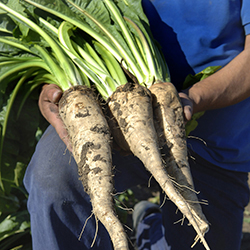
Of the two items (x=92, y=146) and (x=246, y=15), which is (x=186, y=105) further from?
(x=246, y=15)

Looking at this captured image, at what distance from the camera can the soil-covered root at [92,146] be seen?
121 centimetres

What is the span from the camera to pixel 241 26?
1.70 m

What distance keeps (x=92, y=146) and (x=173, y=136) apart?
0.41m

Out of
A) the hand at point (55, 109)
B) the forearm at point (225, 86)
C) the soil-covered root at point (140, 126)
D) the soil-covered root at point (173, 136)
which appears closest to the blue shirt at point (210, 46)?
the forearm at point (225, 86)

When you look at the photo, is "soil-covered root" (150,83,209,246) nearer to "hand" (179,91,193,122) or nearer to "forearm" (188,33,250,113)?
"hand" (179,91,193,122)

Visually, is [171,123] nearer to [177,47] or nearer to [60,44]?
[177,47]

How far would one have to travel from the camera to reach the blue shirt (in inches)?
64.7

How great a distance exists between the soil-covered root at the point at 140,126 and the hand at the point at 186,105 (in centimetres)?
18

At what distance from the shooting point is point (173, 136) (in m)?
1.35

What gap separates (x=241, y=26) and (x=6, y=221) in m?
2.34

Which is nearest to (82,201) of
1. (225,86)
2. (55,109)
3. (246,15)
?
(55,109)

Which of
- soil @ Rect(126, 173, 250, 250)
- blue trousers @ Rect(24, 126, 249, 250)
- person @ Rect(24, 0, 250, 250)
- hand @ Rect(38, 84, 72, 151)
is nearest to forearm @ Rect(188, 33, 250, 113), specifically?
person @ Rect(24, 0, 250, 250)

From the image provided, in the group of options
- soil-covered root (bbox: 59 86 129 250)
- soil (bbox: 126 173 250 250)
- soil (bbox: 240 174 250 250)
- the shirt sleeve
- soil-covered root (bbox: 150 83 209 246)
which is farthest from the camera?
soil (bbox: 126 173 250 250)

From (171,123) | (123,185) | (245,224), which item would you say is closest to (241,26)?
(171,123)
